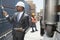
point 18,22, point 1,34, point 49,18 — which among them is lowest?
point 1,34

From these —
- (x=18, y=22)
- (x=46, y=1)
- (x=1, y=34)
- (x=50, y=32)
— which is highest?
(x=46, y=1)

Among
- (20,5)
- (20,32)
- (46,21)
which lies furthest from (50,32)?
(20,32)

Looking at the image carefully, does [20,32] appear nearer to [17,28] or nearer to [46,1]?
[17,28]

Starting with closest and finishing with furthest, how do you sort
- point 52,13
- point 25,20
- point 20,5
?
point 52,13 → point 20,5 → point 25,20

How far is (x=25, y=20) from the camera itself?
14.0 ft

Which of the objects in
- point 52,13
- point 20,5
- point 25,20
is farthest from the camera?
point 25,20

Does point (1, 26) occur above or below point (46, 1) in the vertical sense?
below

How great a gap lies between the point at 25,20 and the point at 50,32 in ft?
9.90

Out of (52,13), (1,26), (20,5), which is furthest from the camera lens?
(1,26)

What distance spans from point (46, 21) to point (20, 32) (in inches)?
123

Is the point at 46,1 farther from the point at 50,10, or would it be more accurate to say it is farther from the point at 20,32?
the point at 20,32

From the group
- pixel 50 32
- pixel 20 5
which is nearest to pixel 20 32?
pixel 20 5

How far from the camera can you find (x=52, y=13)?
1.19 metres

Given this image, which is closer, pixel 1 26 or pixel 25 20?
pixel 25 20
